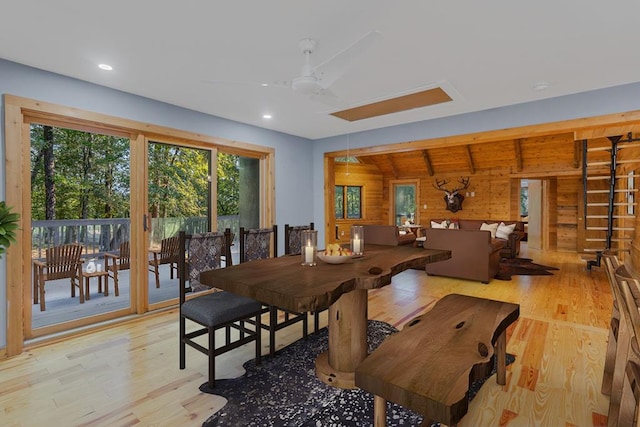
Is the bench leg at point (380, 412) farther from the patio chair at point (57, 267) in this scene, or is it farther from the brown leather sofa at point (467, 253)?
the brown leather sofa at point (467, 253)

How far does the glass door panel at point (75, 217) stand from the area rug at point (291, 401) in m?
2.09

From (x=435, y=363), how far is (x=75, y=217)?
3.60 metres

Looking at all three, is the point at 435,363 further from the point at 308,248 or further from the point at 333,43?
the point at 333,43

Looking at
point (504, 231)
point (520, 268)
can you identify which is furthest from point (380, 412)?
point (504, 231)

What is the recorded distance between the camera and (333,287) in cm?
170

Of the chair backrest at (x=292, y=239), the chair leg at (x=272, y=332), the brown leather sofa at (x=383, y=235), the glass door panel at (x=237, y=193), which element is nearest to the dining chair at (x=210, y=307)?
the chair leg at (x=272, y=332)

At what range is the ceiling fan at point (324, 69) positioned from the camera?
1933 mm

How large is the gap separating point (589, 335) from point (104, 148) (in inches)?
203

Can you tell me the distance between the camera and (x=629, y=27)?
2248 mm

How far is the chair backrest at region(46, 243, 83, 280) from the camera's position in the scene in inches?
131

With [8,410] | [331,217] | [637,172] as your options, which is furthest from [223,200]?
[637,172]

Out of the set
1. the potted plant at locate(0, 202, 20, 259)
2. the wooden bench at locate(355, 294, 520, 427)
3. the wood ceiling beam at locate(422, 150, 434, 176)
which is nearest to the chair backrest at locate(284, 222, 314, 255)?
the wooden bench at locate(355, 294, 520, 427)

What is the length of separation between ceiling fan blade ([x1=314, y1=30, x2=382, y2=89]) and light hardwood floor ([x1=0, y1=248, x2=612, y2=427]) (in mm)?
2201

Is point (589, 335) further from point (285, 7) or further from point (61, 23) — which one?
point (61, 23)
